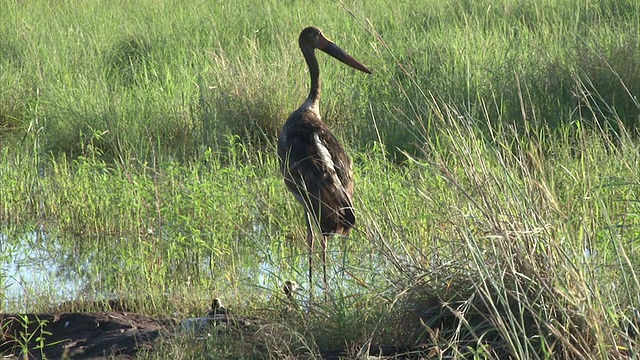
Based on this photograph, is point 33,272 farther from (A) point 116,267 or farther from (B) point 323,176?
(B) point 323,176

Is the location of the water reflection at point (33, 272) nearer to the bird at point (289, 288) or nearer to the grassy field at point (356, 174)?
the grassy field at point (356, 174)

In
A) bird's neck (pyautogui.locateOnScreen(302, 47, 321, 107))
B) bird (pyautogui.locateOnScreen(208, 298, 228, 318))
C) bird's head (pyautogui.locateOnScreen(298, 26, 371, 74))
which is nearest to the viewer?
bird (pyautogui.locateOnScreen(208, 298, 228, 318))

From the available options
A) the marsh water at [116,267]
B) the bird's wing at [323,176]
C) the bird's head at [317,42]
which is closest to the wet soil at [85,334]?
the marsh water at [116,267]

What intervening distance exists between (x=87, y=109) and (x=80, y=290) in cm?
280

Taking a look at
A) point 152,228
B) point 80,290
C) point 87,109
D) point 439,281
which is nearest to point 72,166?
point 87,109

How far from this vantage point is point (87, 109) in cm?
765

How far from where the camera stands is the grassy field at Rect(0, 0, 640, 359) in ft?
10.7

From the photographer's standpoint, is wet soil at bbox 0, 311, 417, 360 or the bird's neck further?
the bird's neck

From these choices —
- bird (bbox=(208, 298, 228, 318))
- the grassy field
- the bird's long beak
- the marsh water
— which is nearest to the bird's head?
the bird's long beak

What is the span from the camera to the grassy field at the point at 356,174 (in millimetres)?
3248

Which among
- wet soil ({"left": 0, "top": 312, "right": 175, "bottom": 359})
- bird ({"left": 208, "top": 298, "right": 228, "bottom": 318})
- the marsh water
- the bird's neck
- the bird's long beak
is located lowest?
the marsh water

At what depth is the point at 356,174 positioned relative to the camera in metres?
6.21

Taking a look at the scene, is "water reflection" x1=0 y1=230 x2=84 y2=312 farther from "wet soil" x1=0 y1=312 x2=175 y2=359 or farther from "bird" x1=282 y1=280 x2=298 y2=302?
"bird" x1=282 y1=280 x2=298 y2=302

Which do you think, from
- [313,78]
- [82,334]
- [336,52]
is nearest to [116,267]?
[82,334]
